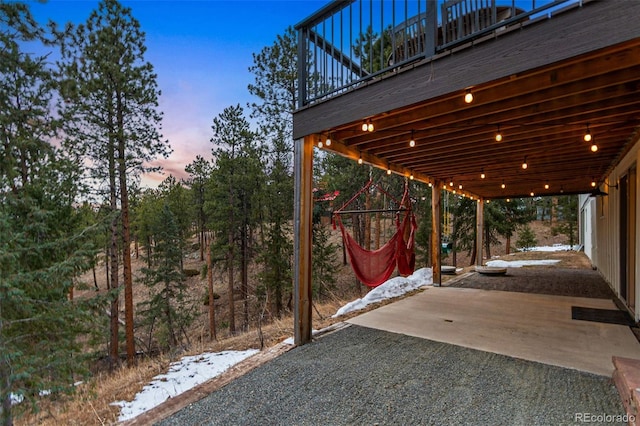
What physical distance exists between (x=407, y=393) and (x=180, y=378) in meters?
1.85

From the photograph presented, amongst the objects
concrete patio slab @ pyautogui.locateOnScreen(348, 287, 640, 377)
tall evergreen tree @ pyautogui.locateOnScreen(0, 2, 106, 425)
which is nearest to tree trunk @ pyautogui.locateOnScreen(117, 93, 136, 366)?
tall evergreen tree @ pyautogui.locateOnScreen(0, 2, 106, 425)

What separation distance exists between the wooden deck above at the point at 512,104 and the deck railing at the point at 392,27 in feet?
0.31

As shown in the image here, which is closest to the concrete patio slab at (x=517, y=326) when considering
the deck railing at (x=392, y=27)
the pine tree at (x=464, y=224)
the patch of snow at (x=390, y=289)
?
the patch of snow at (x=390, y=289)

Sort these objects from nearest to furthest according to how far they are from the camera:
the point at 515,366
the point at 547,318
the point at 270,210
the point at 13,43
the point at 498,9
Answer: the point at 515,366 → the point at 498,9 → the point at 547,318 → the point at 13,43 → the point at 270,210

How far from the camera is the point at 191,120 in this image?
11117mm

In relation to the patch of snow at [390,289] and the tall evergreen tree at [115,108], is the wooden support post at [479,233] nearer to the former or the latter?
the patch of snow at [390,289]

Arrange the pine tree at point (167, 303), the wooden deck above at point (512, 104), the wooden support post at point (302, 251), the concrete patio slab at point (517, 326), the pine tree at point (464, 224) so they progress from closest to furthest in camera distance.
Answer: the wooden deck above at point (512, 104)
the concrete patio slab at point (517, 326)
the wooden support post at point (302, 251)
the pine tree at point (167, 303)
the pine tree at point (464, 224)

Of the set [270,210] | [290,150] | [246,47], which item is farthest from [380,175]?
[246,47]

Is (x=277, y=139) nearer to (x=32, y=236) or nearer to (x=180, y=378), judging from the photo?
(x=32, y=236)

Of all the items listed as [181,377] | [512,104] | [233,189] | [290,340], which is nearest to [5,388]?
[181,377]

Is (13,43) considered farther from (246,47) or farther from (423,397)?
(423,397)

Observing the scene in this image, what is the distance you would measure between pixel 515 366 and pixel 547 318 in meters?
1.82
